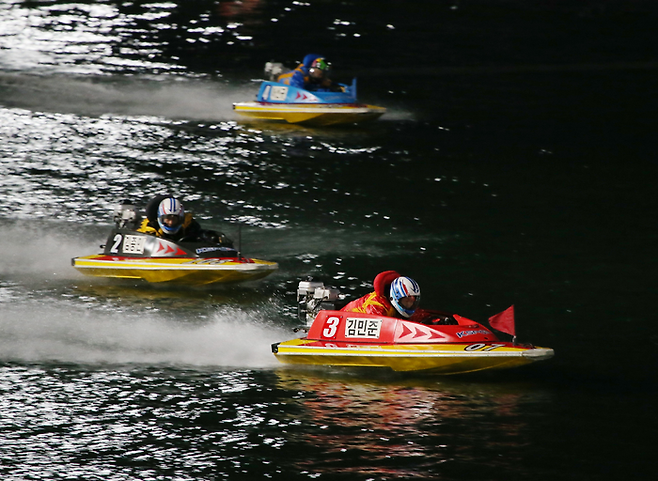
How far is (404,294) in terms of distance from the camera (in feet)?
42.8

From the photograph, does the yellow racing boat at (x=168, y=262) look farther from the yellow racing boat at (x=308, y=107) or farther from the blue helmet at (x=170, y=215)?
the yellow racing boat at (x=308, y=107)

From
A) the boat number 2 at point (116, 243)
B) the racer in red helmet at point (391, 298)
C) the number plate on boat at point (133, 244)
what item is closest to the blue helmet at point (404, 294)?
the racer in red helmet at point (391, 298)

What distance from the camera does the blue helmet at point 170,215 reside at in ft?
57.0

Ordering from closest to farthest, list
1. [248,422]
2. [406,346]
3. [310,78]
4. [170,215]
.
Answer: [248,422]
[406,346]
[170,215]
[310,78]

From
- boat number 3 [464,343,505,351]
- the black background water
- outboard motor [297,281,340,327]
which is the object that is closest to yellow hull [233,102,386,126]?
the black background water

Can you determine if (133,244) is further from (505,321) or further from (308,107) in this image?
(308,107)

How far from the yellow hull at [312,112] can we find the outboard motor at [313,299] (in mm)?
14509

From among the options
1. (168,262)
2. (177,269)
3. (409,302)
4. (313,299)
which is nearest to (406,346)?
(409,302)

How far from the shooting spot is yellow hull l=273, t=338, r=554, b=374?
12.5 meters

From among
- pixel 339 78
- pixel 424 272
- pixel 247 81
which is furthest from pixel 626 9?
pixel 424 272

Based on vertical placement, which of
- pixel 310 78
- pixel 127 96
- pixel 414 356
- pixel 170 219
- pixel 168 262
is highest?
pixel 310 78

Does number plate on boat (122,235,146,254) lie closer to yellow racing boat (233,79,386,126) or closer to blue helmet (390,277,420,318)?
blue helmet (390,277,420,318)

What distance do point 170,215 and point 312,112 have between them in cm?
1150

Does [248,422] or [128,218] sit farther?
[128,218]
